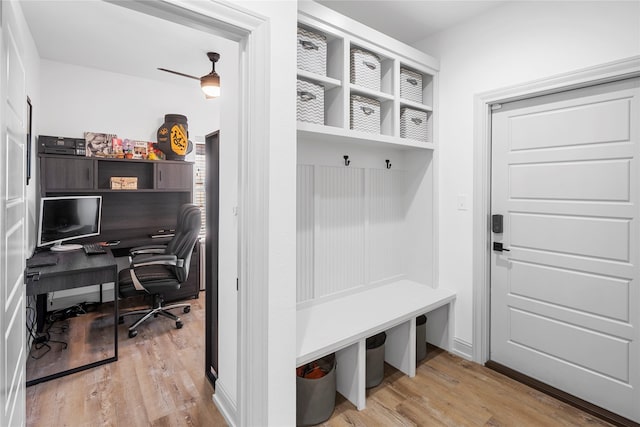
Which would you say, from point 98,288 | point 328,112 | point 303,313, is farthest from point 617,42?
point 98,288

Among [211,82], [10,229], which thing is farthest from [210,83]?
[10,229]

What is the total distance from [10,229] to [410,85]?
2.50 meters

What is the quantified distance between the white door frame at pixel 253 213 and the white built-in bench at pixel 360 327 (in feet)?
0.91

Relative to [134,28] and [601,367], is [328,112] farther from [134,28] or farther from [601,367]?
[601,367]

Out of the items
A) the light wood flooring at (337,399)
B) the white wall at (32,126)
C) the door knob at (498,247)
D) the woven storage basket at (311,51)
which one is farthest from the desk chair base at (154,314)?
the door knob at (498,247)

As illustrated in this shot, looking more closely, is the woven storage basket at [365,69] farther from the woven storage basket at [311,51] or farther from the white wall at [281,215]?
the white wall at [281,215]

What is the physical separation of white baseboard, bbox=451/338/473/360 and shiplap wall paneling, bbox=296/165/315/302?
130 centimetres

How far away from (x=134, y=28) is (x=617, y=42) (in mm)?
3371

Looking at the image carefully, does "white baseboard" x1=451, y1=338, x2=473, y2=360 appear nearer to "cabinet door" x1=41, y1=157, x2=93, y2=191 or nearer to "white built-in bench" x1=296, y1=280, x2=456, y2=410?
"white built-in bench" x1=296, y1=280, x2=456, y2=410

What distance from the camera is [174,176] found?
407 cm

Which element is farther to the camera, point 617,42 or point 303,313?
point 303,313

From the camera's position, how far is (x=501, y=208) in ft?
7.98

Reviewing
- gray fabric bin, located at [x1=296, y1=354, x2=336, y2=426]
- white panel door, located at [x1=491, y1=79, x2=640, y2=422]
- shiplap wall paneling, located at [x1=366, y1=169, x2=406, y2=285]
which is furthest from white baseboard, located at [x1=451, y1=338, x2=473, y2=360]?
gray fabric bin, located at [x1=296, y1=354, x2=336, y2=426]

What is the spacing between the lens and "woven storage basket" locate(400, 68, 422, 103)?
2.49 m
